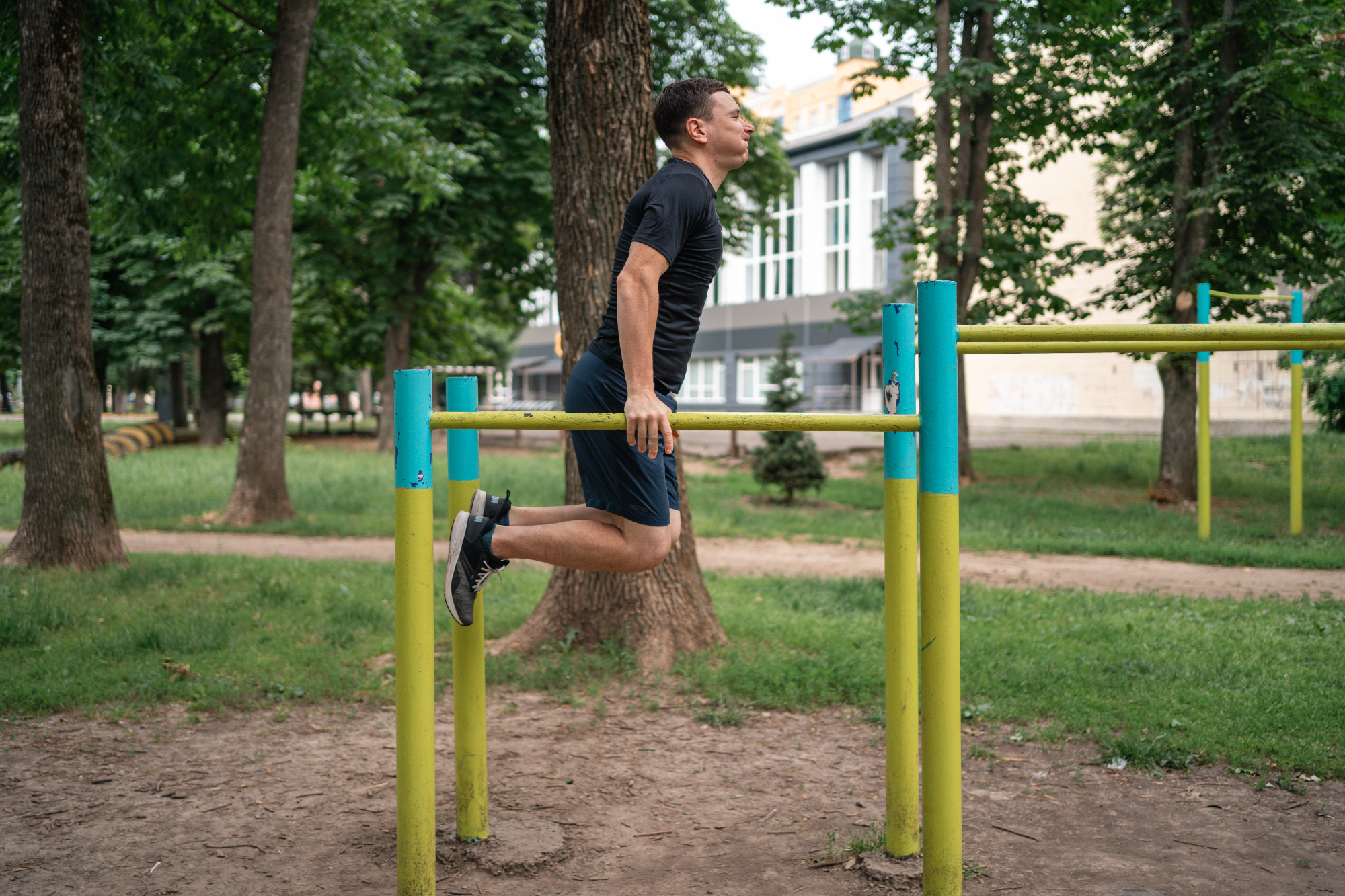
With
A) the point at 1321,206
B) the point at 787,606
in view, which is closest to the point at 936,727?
the point at 787,606

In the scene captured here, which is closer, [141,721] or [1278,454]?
[141,721]

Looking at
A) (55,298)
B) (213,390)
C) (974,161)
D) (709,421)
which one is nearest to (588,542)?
(709,421)

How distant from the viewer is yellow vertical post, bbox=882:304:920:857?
2668 mm

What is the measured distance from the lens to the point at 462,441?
3090 millimetres

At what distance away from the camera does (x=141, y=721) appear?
164 inches

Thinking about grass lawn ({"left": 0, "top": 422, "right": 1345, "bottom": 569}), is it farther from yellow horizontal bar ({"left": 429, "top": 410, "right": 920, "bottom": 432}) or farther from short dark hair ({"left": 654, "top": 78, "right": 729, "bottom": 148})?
yellow horizontal bar ({"left": 429, "top": 410, "right": 920, "bottom": 432})

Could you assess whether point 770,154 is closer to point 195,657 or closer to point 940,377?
point 195,657

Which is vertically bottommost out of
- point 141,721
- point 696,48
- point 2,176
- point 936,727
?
point 141,721

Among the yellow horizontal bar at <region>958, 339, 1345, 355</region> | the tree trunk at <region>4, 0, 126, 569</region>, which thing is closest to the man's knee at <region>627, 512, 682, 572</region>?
the yellow horizontal bar at <region>958, 339, 1345, 355</region>

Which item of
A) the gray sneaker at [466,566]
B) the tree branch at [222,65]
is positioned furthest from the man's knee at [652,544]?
the tree branch at [222,65]

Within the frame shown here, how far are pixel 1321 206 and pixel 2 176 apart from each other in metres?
14.1

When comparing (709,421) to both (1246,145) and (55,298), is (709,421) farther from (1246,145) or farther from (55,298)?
(1246,145)

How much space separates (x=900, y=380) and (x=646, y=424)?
68 cm

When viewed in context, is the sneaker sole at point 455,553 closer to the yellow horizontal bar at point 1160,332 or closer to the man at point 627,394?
the man at point 627,394
